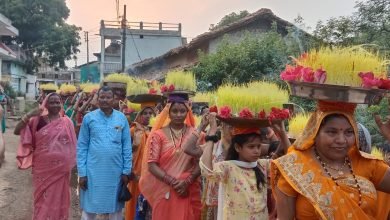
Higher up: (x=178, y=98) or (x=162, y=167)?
(x=178, y=98)

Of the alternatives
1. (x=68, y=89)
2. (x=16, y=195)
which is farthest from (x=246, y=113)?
(x=68, y=89)

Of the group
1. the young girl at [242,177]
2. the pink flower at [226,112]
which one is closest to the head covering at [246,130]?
the young girl at [242,177]

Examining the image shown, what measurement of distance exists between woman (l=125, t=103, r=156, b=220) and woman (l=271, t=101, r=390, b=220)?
4084mm

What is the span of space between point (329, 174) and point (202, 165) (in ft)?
5.33

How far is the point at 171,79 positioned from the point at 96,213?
1.87m

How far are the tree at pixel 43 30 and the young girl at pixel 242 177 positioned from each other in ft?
132

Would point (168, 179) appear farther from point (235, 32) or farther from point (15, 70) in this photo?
point (15, 70)

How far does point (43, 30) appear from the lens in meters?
44.0

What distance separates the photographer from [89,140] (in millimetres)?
6473

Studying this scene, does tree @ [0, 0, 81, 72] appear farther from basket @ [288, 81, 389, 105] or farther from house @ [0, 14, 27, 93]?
basket @ [288, 81, 389, 105]

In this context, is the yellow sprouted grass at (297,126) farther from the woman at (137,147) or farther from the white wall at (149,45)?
the white wall at (149,45)

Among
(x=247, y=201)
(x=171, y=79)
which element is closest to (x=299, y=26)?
(x=171, y=79)

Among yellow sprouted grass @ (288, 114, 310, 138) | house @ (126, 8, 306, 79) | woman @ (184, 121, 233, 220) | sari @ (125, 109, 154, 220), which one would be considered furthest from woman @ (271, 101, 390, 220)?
house @ (126, 8, 306, 79)

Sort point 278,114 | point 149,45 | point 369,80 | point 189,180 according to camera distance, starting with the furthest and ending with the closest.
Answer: point 149,45 → point 189,180 → point 278,114 → point 369,80
